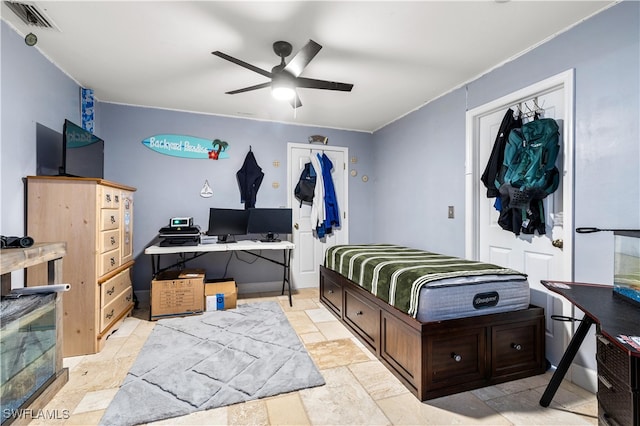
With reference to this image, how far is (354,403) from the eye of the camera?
1730mm

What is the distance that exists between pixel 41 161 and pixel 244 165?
6.77 feet

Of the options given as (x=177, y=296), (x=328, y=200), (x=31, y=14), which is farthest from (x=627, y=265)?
(x=31, y=14)

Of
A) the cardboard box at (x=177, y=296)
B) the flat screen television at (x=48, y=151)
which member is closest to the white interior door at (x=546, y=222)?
the cardboard box at (x=177, y=296)

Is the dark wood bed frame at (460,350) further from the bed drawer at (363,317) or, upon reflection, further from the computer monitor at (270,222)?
the computer monitor at (270,222)

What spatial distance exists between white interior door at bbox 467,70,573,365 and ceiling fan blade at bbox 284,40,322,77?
5.61 ft

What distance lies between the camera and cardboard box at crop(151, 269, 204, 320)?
305 cm

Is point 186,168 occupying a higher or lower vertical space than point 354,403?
higher

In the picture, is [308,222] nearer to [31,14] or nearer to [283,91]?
[283,91]

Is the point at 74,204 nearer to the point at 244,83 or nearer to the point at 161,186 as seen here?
the point at 161,186

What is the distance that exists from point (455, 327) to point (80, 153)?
329cm

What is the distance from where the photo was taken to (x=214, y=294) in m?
3.29

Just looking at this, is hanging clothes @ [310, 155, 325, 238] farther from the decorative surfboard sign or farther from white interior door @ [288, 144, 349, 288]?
the decorative surfboard sign

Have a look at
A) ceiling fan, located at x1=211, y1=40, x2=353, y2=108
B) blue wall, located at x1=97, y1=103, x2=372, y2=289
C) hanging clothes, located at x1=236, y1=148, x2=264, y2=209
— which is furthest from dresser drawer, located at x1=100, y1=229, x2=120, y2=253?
ceiling fan, located at x1=211, y1=40, x2=353, y2=108

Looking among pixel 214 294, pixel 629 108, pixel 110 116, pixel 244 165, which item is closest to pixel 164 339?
pixel 214 294
